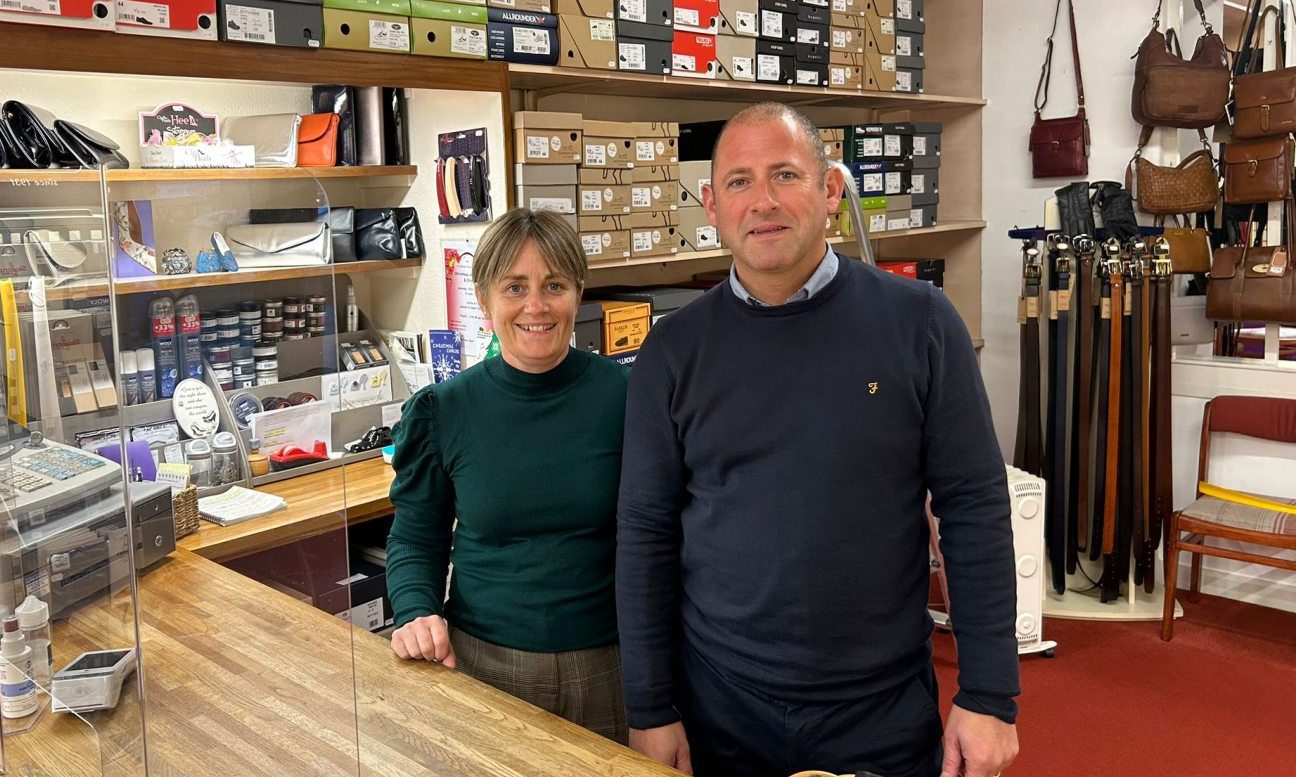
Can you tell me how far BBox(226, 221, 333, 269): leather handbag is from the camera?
1.07 meters

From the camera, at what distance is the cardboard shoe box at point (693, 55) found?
11.1 ft

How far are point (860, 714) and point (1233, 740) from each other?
6.74 ft

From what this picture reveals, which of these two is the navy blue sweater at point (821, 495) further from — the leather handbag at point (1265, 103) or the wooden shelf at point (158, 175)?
the leather handbag at point (1265, 103)

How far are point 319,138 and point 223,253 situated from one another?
77.9 inches

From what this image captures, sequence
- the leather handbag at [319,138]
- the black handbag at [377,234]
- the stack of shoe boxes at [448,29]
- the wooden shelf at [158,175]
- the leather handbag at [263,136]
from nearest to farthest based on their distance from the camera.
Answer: the wooden shelf at [158,175] < the leather handbag at [263,136] < the stack of shoe boxes at [448,29] < the leather handbag at [319,138] < the black handbag at [377,234]

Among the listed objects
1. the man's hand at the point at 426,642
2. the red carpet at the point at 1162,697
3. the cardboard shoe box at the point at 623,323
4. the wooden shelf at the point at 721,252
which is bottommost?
the red carpet at the point at 1162,697

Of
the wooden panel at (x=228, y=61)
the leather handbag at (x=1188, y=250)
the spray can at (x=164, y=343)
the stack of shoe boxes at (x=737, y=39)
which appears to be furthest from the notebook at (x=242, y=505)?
the leather handbag at (x=1188, y=250)

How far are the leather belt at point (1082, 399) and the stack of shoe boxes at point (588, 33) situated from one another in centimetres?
185

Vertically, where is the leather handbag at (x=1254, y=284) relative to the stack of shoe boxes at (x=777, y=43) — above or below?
below

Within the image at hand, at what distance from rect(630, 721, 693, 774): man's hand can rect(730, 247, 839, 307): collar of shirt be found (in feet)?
2.13

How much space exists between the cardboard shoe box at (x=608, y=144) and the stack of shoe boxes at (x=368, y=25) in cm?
66

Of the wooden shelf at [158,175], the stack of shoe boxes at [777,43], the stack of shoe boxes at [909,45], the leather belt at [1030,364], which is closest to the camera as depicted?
the wooden shelf at [158,175]

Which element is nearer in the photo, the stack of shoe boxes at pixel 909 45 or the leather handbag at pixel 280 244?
the leather handbag at pixel 280 244

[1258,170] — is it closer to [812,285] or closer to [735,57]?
[735,57]
